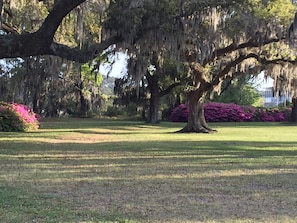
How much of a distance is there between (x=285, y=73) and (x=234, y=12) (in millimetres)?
8223

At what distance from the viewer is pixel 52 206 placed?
550 centimetres

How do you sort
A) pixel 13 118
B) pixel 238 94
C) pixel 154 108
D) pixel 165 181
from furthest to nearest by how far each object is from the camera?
1. pixel 238 94
2. pixel 154 108
3. pixel 13 118
4. pixel 165 181

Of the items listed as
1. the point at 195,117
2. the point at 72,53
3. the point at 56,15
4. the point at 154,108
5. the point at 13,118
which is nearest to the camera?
the point at 56,15

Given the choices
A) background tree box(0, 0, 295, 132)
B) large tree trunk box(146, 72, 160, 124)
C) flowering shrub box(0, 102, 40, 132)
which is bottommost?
flowering shrub box(0, 102, 40, 132)

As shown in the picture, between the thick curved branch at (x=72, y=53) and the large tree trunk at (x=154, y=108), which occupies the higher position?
the thick curved branch at (x=72, y=53)

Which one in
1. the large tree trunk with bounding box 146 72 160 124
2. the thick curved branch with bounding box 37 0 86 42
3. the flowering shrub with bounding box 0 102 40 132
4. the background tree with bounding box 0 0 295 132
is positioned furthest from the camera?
the large tree trunk with bounding box 146 72 160 124

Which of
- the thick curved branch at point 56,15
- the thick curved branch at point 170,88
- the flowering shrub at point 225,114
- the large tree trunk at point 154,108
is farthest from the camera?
the flowering shrub at point 225,114

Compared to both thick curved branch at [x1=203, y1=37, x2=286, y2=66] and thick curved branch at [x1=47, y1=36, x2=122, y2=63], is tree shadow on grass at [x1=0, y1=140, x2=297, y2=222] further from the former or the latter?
thick curved branch at [x1=203, y1=37, x2=286, y2=66]

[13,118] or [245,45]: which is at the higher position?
[245,45]

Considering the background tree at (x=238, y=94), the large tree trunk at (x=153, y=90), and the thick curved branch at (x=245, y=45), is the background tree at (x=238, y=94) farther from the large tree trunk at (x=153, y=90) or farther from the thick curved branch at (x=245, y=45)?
the thick curved branch at (x=245, y=45)

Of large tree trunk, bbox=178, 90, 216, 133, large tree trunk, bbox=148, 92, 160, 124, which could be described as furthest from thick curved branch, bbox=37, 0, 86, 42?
large tree trunk, bbox=148, 92, 160, 124

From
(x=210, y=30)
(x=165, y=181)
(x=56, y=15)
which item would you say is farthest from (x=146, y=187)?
(x=210, y=30)

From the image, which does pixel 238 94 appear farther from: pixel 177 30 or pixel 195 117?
pixel 177 30

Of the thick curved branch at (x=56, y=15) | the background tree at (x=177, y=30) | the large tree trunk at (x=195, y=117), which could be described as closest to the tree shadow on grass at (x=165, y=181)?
the background tree at (x=177, y=30)
